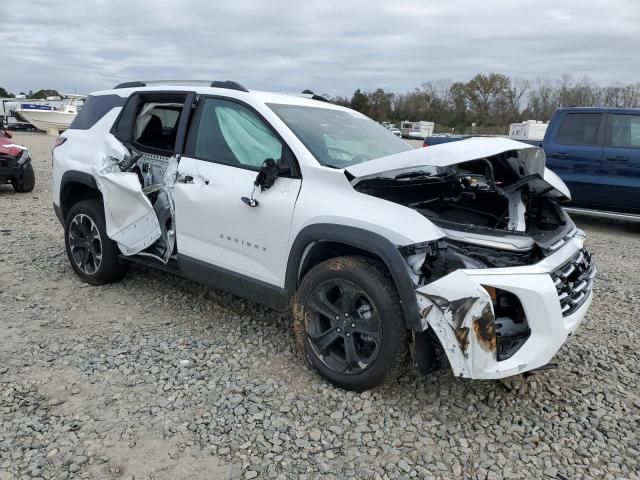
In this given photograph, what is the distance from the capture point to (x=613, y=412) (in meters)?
3.12

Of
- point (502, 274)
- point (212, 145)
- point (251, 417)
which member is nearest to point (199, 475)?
point (251, 417)

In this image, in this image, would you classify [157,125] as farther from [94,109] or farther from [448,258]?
[448,258]

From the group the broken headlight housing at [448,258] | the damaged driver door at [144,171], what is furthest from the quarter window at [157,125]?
the broken headlight housing at [448,258]

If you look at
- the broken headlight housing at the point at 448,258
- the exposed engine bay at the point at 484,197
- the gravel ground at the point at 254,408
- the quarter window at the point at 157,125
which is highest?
the quarter window at the point at 157,125

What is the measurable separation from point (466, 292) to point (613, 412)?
133 centimetres

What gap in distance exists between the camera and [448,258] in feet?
9.24

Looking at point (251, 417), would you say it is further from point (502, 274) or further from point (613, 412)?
point (613, 412)

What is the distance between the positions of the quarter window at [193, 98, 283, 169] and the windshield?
175mm

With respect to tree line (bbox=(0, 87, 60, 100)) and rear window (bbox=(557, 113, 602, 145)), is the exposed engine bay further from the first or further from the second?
tree line (bbox=(0, 87, 60, 100))

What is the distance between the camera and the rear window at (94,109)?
15.7ft

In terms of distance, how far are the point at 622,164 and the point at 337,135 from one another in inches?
233

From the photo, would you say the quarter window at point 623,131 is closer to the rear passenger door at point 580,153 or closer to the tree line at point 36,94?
the rear passenger door at point 580,153

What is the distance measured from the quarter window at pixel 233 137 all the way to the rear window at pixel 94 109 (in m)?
1.19

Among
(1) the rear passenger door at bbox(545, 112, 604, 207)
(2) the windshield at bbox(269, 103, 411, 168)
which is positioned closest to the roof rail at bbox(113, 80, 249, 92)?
(2) the windshield at bbox(269, 103, 411, 168)
